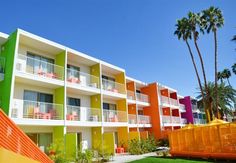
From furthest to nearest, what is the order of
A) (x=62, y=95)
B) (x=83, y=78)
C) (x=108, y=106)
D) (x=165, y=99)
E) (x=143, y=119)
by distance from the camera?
(x=165, y=99)
(x=143, y=119)
(x=108, y=106)
(x=83, y=78)
(x=62, y=95)

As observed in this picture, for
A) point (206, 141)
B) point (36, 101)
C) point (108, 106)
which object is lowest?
point (206, 141)

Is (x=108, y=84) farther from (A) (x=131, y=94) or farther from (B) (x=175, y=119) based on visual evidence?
Result: (B) (x=175, y=119)

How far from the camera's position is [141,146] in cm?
2434

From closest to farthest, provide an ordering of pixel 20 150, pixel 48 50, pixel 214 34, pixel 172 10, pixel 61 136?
pixel 20 150 → pixel 172 10 → pixel 61 136 → pixel 48 50 → pixel 214 34

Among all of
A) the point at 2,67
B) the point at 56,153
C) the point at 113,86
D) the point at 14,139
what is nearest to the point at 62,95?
the point at 2,67

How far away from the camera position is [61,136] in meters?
18.2

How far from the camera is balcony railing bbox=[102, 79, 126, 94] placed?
25.7m

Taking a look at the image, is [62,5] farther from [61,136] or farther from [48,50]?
[61,136]

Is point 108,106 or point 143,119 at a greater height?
point 108,106

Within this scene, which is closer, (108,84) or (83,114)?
(83,114)

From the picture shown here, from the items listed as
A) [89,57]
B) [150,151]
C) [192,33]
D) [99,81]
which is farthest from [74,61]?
[192,33]

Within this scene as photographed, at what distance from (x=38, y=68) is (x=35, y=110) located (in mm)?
3817

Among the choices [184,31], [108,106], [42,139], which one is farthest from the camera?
[184,31]

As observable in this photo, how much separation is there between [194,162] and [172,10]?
1070 centimetres
